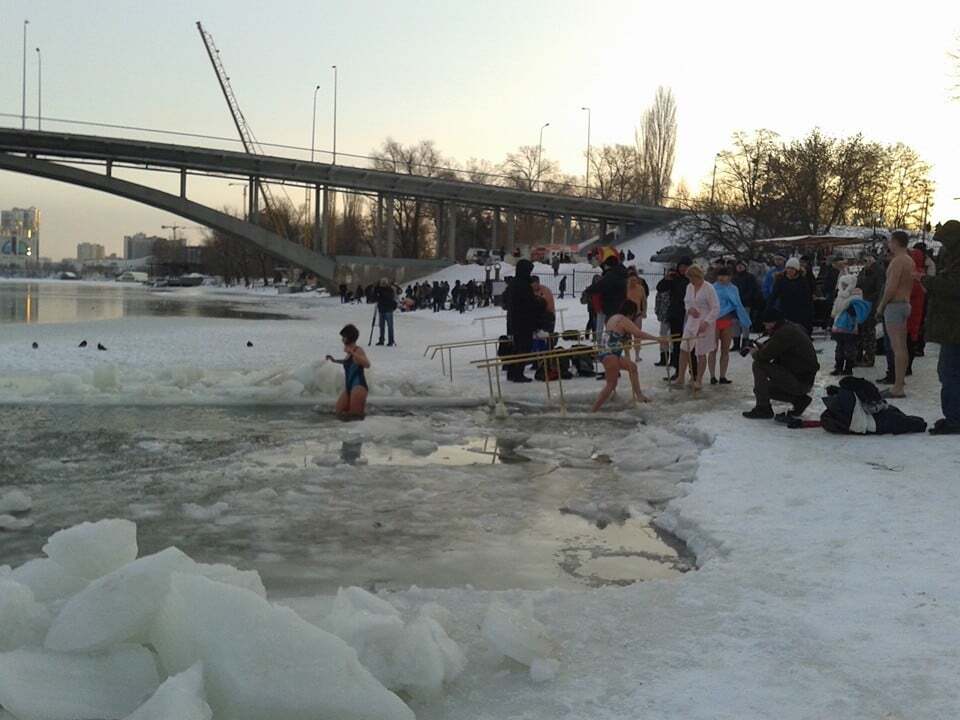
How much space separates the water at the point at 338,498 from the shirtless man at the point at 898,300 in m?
3.14

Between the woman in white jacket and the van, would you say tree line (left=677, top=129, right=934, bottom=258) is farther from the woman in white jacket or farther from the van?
the woman in white jacket

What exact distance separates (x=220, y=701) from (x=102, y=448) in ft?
20.4

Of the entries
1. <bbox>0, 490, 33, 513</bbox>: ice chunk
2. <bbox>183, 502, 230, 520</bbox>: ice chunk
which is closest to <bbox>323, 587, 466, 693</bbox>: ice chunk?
<bbox>183, 502, 230, 520</bbox>: ice chunk

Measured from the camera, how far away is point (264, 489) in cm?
688

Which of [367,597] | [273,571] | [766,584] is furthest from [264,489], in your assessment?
[766,584]

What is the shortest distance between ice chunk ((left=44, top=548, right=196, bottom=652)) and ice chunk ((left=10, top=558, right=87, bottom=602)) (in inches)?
10.7

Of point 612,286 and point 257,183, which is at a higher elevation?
point 257,183

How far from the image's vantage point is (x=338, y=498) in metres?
6.77

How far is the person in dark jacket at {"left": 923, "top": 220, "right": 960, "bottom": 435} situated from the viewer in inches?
304

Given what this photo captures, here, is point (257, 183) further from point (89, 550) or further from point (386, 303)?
point (89, 550)

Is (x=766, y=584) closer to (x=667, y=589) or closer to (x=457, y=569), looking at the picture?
(x=667, y=589)

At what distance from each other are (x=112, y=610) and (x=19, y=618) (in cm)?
39

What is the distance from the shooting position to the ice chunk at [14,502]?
620 centimetres

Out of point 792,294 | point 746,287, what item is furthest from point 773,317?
point 746,287
